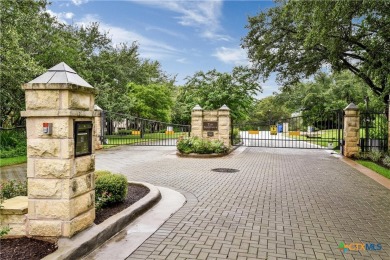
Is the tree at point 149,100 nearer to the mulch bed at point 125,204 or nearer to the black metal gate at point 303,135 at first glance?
the black metal gate at point 303,135

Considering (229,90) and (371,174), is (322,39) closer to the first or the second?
(371,174)

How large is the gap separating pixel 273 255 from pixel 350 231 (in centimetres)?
161

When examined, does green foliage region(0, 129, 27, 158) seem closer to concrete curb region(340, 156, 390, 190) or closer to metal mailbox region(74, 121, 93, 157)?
metal mailbox region(74, 121, 93, 157)

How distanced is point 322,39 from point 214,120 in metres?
6.74

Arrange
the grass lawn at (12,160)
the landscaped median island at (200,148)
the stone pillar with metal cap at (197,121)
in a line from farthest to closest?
the stone pillar with metal cap at (197,121), the landscaped median island at (200,148), the grass lawn at (12,160)

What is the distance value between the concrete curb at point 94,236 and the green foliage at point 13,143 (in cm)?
1003

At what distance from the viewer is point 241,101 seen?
65.4 feet

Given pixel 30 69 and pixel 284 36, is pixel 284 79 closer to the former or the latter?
pixel 284 36

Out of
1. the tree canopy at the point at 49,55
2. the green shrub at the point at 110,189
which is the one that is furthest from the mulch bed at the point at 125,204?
the tree canopy at the point at 49,55

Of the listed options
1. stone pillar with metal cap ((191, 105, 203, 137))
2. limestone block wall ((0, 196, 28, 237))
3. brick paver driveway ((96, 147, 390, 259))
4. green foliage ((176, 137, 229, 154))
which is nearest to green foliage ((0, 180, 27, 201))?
limestone block wall ((0, 196, 28, 237))

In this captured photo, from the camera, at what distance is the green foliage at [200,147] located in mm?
14016

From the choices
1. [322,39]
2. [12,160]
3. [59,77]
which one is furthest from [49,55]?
[59,77]

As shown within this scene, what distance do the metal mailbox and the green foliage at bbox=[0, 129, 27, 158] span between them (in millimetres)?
10436

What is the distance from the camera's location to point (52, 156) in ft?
12.3
